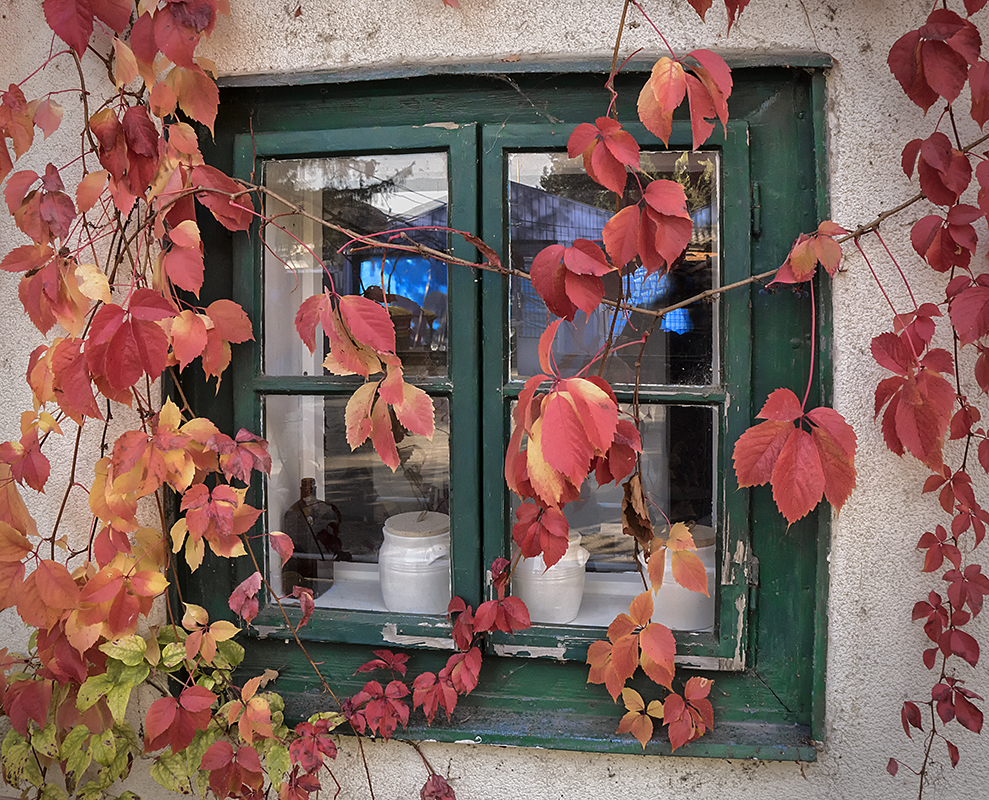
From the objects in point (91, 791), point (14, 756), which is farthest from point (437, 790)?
point (14, 756)

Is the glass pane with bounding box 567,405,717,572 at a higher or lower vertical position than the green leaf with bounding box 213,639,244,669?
higher

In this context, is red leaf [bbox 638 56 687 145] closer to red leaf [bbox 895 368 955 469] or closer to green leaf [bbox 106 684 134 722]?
red leaf [bbox 895 368 955 469]

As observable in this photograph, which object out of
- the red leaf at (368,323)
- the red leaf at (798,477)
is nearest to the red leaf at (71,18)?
the red leaf at (368,323)

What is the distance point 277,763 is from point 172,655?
319 mm

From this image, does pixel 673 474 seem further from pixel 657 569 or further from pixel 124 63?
pixel 124 63

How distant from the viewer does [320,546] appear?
63.9 inches

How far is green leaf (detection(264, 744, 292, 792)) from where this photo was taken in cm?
136

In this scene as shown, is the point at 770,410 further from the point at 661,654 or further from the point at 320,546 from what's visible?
the point at 320,546

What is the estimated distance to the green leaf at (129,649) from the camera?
1.35m

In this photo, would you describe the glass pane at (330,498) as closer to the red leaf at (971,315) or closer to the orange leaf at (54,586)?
the orange leaf at (54,586)

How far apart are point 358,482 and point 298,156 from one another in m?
0.78

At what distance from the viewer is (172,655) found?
55.1 inches

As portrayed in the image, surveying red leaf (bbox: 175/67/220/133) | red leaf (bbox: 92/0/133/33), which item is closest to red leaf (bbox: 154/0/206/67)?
red leaf (bbox: 92/0/133/33)

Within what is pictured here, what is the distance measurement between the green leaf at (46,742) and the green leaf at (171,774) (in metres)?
0.21
